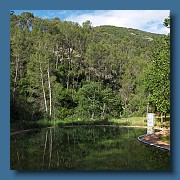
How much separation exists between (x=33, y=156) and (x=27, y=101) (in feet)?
2.09

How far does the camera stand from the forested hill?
4180 mm

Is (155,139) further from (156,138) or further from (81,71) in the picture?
(81,71)

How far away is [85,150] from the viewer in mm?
4102

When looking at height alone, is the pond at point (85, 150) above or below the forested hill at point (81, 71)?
below

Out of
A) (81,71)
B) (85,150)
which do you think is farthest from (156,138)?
(81,71)

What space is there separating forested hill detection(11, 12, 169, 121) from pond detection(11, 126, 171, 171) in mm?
194

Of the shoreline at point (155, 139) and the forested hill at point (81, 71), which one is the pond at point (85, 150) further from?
the forested hill at point (81, 71)

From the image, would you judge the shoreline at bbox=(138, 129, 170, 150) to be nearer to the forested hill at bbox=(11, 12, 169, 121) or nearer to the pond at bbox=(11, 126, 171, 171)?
the pond at bbox=(11, 126, 171, 171)

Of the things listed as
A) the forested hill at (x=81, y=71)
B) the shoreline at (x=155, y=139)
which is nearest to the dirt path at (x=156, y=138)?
the shoreline at (x=155, y=139)

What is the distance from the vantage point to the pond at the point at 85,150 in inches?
157

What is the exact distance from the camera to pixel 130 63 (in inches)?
166

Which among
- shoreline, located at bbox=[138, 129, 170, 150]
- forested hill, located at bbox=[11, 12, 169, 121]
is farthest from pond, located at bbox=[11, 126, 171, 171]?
forested hill, located at bbox=[11, 12, 169, 121]

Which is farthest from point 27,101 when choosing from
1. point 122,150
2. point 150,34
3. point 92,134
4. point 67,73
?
point 150,34

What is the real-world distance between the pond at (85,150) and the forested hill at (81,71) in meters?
0.19
